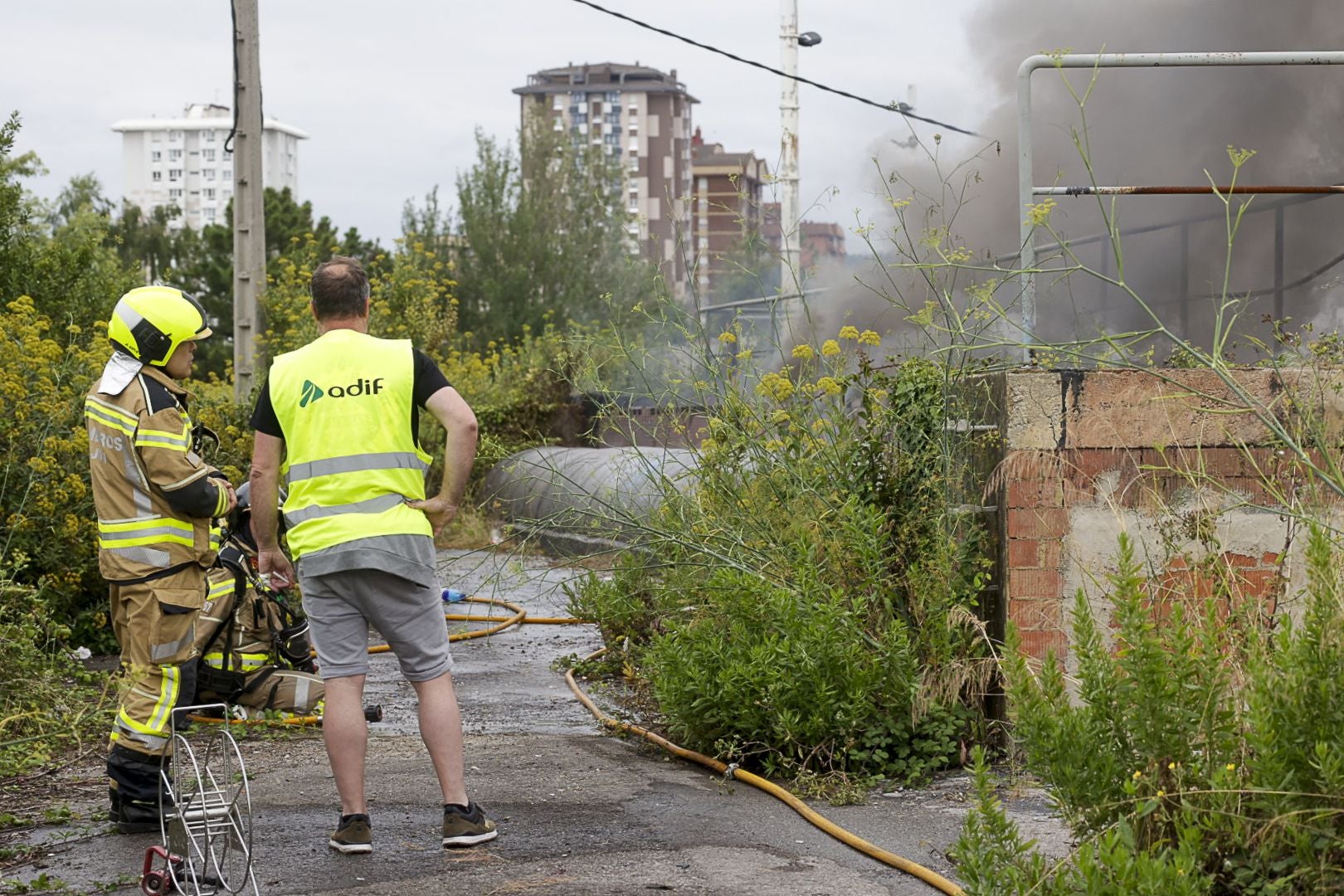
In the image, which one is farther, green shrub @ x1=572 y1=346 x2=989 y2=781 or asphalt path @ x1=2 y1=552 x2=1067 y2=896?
green shrub @ x1=572 y1=346 x2=989 y2=781

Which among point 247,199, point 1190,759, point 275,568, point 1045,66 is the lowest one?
point 1190,759

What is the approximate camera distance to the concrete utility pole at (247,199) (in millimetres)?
12211

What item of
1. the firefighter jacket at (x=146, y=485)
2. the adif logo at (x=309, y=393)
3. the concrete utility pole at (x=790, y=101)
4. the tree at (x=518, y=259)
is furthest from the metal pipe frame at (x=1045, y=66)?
the tree at (x=518, y=259)

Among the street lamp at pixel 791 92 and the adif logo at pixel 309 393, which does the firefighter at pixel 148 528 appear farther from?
the street lamp at pixel 791 92

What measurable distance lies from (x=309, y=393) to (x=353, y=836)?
143cm

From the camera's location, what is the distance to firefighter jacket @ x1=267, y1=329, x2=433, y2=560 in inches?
187

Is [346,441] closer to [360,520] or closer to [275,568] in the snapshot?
[360,520]

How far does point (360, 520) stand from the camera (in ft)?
15.5

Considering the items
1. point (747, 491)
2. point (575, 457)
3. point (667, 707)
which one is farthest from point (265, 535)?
point (575, 457)

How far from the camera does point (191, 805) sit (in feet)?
13.4

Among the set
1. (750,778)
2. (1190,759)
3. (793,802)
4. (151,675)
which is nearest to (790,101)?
(750,778)

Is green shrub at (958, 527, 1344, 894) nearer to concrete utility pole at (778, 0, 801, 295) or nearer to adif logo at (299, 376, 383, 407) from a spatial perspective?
adif logo at (299, 376, 383, 407)

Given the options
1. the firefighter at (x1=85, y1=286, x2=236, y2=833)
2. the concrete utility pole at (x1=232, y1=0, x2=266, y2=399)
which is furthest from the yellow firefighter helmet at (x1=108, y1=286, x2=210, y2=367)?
the concrete utility pole at (x1=232, y1=0, x2=266, y2=399)

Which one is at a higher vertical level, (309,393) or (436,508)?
(309,393)
